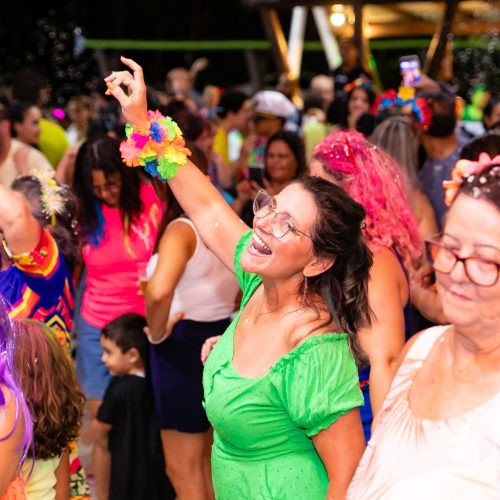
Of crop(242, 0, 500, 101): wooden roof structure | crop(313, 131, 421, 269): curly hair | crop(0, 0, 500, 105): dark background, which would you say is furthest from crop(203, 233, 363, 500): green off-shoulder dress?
crop(0, 0, 500, 105): dark background

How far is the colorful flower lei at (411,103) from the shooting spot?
532 cm

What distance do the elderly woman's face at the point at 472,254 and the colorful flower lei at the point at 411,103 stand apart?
3578 millimetres

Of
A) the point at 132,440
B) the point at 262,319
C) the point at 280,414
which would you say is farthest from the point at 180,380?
the point at 280,414

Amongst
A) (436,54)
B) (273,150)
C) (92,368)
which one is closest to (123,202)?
(92,368)

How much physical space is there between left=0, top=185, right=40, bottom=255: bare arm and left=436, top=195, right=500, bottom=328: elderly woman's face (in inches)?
77.5

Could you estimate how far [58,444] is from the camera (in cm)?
292

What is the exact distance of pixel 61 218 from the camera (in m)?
3.98

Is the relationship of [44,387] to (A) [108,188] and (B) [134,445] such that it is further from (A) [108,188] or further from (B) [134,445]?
(A) [108,188]

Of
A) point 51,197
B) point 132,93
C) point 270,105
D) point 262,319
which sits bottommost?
point 270,105

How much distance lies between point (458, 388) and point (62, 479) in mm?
1603

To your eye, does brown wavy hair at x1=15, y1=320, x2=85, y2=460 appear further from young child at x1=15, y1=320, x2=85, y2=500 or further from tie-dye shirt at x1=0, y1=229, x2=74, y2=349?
tie-dye shirt at x1=0, y1=229, x2=74, y2=349

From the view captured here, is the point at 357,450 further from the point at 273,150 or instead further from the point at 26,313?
the point at 273,150

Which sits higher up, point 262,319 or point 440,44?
point 262,319

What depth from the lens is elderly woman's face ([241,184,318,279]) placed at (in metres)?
2.44
